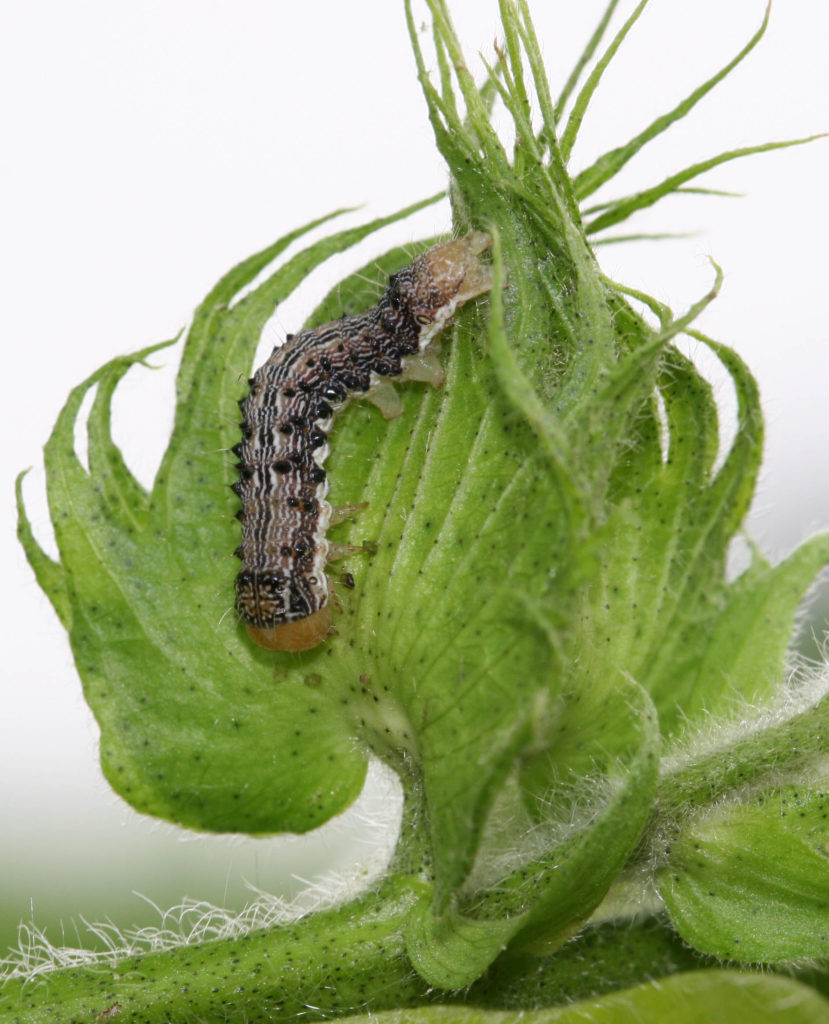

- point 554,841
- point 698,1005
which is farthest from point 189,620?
point 698,1005

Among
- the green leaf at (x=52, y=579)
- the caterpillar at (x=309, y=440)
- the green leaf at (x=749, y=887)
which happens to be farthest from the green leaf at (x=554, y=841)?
the green leaf at (x=52, y=579)

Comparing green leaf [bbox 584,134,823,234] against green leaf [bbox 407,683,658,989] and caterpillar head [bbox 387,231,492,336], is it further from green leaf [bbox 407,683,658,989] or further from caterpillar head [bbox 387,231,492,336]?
green leaf [bbox 407,683,658,989]

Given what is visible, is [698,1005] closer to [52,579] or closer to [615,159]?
[52,579]

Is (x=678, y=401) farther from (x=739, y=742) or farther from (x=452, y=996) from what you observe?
(x=452, y=996)

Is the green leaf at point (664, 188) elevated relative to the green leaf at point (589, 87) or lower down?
lower down

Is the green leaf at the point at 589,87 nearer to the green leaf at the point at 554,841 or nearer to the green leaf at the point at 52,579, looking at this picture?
the green leaf at the point at 554,841

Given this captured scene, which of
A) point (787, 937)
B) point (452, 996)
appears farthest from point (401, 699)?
point (787, 937)

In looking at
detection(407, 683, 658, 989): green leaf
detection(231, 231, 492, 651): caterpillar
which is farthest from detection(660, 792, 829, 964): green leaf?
detection(231, 231, 492, 651): caterpillar

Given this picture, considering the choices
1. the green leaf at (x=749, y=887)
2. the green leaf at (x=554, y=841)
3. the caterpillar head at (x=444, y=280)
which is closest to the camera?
the green leaf at (x=554, y=841)
